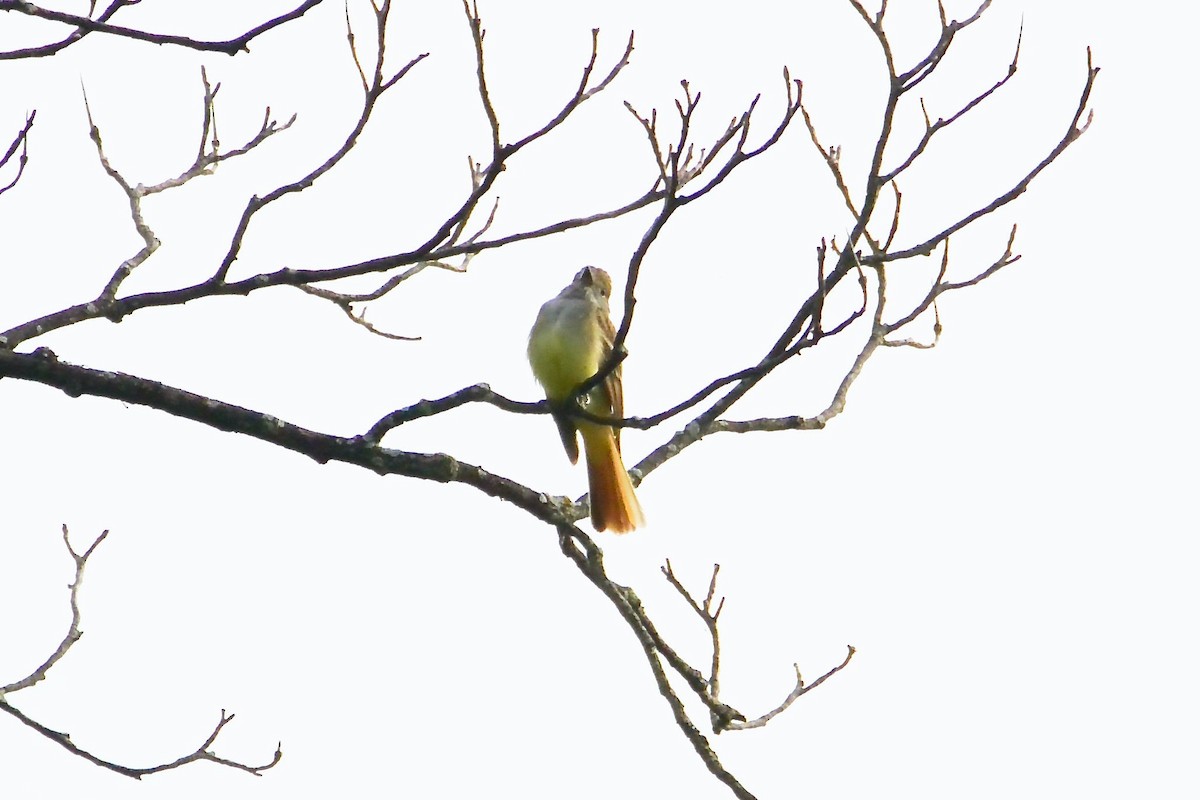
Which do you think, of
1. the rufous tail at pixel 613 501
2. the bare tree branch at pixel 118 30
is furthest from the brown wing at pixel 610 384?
the bare tree branch at pixel 118 30

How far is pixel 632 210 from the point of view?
13.6 feet

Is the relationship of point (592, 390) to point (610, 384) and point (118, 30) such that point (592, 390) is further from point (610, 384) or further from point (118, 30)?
point (118, 30)

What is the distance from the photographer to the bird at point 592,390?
19.3 feet

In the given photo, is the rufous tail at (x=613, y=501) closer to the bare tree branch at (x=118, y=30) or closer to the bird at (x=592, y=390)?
the bird at (x=592, y=390)

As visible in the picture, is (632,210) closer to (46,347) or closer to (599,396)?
(46,347)

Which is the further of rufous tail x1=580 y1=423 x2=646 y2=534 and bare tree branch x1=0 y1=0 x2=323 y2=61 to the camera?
rufous tail x1=580 y1=423 x2=646 y2=534

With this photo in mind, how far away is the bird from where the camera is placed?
5.87 metres

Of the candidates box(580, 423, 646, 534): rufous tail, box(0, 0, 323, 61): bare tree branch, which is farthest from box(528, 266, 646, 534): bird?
box(0, 0, 323, 61): bare tree branch

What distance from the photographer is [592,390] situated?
20.0 ft

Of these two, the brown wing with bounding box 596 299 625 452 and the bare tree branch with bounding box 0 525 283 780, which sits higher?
the brown wing with bounding box 596 299 625 452

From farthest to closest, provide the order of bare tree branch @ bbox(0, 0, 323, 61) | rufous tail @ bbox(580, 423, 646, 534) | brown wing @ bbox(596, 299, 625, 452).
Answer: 1. brown wing @ bbox(596, 299, 625, 452)
2. rufous tail @ bbox(580, 423, 646, 534)
3. bare tree branch @ bbox(0, 0, 323, 61)

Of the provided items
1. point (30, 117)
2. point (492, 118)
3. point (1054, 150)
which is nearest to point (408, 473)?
point (492, 118)

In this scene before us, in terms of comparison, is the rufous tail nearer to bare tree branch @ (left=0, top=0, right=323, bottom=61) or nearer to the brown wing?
the brown wing

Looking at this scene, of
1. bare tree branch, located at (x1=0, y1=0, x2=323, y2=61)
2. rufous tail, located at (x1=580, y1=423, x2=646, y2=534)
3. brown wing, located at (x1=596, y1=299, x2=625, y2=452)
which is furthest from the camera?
brown wing, located at (x1=596, y1=299, x2=625, y2=452)
